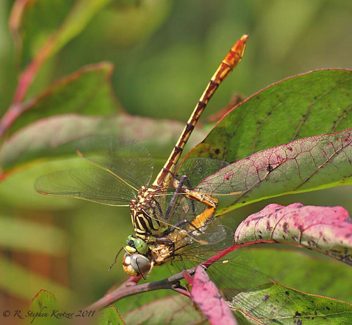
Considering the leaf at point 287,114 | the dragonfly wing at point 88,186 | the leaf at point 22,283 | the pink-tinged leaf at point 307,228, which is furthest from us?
the leaf at point 22,283

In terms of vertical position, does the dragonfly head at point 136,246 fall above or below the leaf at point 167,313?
above

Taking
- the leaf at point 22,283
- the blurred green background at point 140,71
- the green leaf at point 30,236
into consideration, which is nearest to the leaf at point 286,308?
the blurred green background at point 140,71

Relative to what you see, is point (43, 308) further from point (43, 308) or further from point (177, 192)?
point (177, 192)

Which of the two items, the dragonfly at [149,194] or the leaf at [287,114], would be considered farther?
the dragonfly at [149,194]

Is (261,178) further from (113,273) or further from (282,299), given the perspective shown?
(113,273)

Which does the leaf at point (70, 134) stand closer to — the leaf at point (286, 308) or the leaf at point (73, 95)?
the leaf at point (73, 95)

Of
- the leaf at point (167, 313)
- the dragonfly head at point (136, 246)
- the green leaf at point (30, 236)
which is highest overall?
the dragonfly head at point (136, 246)

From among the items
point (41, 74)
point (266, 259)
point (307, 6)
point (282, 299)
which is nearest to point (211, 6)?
point (307, 6)
